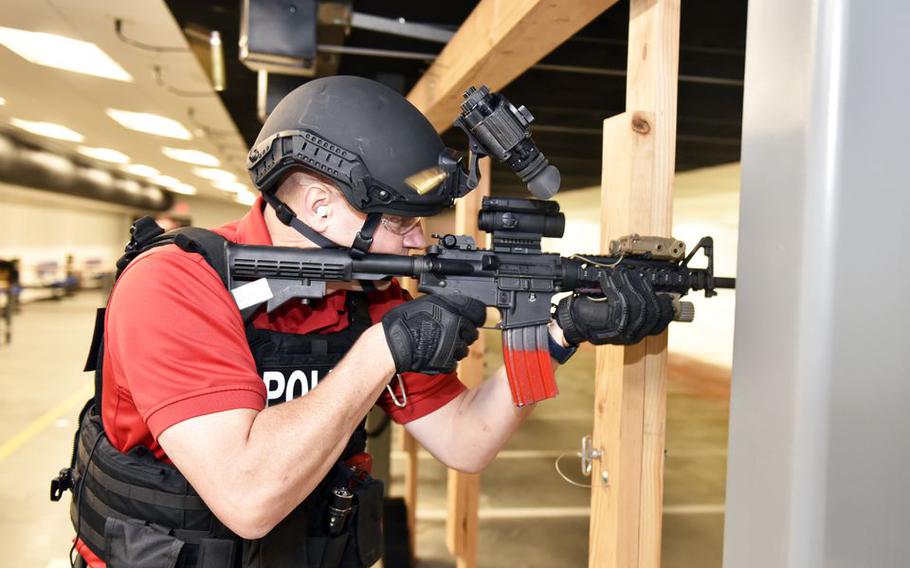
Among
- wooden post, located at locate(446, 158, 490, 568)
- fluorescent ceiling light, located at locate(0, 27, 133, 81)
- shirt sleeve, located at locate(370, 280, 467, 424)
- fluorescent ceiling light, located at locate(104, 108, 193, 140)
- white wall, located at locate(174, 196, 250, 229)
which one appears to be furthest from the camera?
white wall, located at locate(174, 196, 250, 229)

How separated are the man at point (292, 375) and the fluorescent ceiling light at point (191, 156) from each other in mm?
7415

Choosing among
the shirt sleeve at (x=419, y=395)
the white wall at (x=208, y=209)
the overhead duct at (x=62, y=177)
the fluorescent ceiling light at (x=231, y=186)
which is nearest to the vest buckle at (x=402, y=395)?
the shirt sleeve at (x=419, y=395)

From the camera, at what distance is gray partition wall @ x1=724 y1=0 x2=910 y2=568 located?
56cm

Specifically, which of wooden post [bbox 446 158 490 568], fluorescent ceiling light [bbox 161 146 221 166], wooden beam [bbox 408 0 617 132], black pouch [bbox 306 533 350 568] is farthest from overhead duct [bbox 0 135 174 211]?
black pouch [bbox 306 533 350 568]

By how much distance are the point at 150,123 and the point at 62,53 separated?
2.42 meters

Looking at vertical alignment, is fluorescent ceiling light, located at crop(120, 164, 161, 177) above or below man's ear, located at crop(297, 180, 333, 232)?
above

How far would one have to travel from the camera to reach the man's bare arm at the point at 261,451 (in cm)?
96

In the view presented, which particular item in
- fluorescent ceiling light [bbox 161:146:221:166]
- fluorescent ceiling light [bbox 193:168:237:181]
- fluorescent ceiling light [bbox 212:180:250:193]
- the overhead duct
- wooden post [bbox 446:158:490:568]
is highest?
fluorescent ceiling light [bbox 212:180:250:193]

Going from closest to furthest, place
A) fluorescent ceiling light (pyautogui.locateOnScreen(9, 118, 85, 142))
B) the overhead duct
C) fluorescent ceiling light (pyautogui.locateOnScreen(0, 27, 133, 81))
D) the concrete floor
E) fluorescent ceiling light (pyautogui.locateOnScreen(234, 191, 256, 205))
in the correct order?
the concrete floor < fluorescent ceiling light (pyautogui.locateOnScreen(0, 27, 133, 81)) < fluorescent ceiling light (pyautogui.locateOnScreen(9, 118, 85, 142)) < the overhead duct < fluorescent ceiling light (pyautogui.locateOnScreen(234, 191, 256, 205))

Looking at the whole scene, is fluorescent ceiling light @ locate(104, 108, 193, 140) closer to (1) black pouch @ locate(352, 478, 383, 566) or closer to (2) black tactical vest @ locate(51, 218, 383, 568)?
(2) black tactical vest @ locate(51, 218, 383, 568)

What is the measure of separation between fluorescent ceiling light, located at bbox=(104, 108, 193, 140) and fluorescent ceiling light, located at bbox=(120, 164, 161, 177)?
3.69 meters

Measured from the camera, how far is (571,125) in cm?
448

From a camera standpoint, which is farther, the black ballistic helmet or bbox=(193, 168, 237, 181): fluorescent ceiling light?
bbox=(193, 168, 237, 181): fluorescent ceiling light

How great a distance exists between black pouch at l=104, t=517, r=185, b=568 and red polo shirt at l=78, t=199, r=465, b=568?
0.11m
